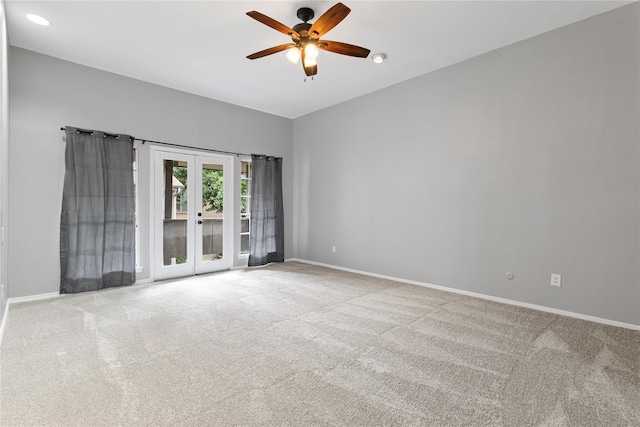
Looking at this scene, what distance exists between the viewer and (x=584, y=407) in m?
1.85

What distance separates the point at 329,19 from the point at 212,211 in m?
3.77

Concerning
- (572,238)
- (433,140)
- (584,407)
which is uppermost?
(433,140)

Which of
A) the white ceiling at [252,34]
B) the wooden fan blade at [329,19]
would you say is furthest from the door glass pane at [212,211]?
the wooden fan blade at [329,19]

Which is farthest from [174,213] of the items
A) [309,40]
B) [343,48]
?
[343,48]

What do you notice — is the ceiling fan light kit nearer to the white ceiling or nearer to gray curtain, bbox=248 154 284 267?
the white ceiling

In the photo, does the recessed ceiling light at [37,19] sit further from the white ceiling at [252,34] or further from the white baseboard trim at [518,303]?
the white baseboard trim at [518,303]

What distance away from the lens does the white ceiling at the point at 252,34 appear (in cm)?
298

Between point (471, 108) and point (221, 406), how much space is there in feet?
13.7

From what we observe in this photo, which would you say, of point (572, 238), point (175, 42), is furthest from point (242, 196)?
point (572, 238)

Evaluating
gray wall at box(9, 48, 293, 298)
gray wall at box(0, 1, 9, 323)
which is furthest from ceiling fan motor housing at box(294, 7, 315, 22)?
gray wall at box(9, 48, 293, 298)

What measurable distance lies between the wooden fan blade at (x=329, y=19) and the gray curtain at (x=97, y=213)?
125 inches

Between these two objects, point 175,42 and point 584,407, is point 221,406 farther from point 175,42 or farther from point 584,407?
point 175,42

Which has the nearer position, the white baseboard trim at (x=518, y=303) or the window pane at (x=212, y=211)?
the white baseboard trim at (x=518, y=303)

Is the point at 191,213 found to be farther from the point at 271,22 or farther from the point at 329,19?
the point at 329,19
